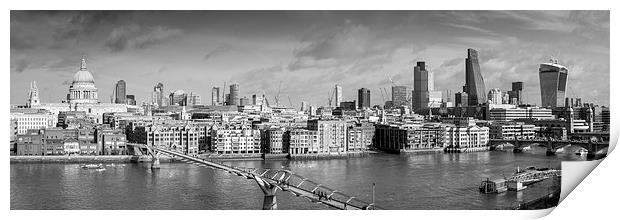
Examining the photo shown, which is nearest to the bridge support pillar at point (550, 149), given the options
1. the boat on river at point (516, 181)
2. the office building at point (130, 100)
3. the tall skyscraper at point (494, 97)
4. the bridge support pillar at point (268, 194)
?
the boat on river at point (516, 181)

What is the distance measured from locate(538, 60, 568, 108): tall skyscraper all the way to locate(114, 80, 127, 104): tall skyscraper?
30.1 feet

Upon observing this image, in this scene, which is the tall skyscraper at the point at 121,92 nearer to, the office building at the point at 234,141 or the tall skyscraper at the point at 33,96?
the tall skyscraper at the point at 33,96

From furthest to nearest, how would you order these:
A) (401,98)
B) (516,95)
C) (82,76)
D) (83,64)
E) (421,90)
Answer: (516,95) → (401,98) → (421,90) → (82,76) → (83,64)

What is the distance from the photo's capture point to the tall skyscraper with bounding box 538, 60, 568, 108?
1642 cm

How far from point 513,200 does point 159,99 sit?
11.7m

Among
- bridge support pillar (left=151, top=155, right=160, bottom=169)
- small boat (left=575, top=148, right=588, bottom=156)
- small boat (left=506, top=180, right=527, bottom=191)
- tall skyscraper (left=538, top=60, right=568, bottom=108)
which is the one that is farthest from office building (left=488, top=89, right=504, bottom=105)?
small boat (left=506, top=180, right=527, bottom=191)

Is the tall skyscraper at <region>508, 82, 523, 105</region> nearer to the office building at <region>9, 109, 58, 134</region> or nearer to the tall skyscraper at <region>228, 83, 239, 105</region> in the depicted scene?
the tall skyscraper at <region>228, 83, 239, 105</region>

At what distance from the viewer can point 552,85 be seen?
19.1 m

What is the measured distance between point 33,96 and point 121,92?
257 cm

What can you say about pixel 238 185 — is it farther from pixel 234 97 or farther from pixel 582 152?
pixel 234 97

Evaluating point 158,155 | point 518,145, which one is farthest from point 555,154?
point 158,155

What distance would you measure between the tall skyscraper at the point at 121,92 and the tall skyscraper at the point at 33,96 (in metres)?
1.26

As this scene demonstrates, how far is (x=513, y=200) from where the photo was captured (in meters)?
7.20

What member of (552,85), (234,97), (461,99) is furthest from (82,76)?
(461,99)
